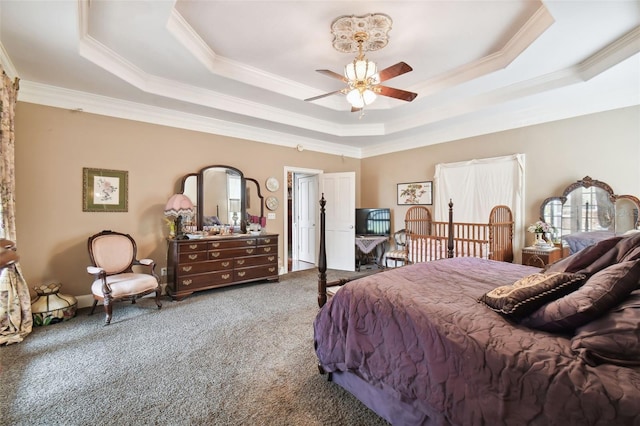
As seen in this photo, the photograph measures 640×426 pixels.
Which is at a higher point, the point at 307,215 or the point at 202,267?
the point at 307,215

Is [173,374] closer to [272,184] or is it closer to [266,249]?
[266,249]

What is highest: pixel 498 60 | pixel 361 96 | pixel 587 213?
pixel 498 60

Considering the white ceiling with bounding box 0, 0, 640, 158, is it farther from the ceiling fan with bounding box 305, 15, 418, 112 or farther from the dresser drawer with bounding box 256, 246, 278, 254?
the dresser drawer with bounding box 256, 246, 278, 254

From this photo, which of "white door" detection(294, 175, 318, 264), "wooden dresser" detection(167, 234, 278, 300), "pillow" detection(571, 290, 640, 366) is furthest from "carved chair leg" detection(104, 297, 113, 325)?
"white door" detection(294, 175, 318, 264)

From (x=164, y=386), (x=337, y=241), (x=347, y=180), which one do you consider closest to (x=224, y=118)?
(x=347, y=180)

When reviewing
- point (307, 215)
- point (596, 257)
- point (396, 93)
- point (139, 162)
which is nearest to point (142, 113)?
point (139, 162)

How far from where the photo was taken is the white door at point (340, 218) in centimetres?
554

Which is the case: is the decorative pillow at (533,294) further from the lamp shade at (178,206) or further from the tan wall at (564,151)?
the lamp shade at (178,206)

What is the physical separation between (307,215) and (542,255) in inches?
172

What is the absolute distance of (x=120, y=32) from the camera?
8.18ft

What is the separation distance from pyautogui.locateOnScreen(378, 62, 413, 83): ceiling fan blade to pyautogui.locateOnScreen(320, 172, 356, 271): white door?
9.99 ft

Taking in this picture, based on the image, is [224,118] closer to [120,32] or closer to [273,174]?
[273,174]

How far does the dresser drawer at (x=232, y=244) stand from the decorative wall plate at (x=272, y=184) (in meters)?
1.15

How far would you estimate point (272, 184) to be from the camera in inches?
201
